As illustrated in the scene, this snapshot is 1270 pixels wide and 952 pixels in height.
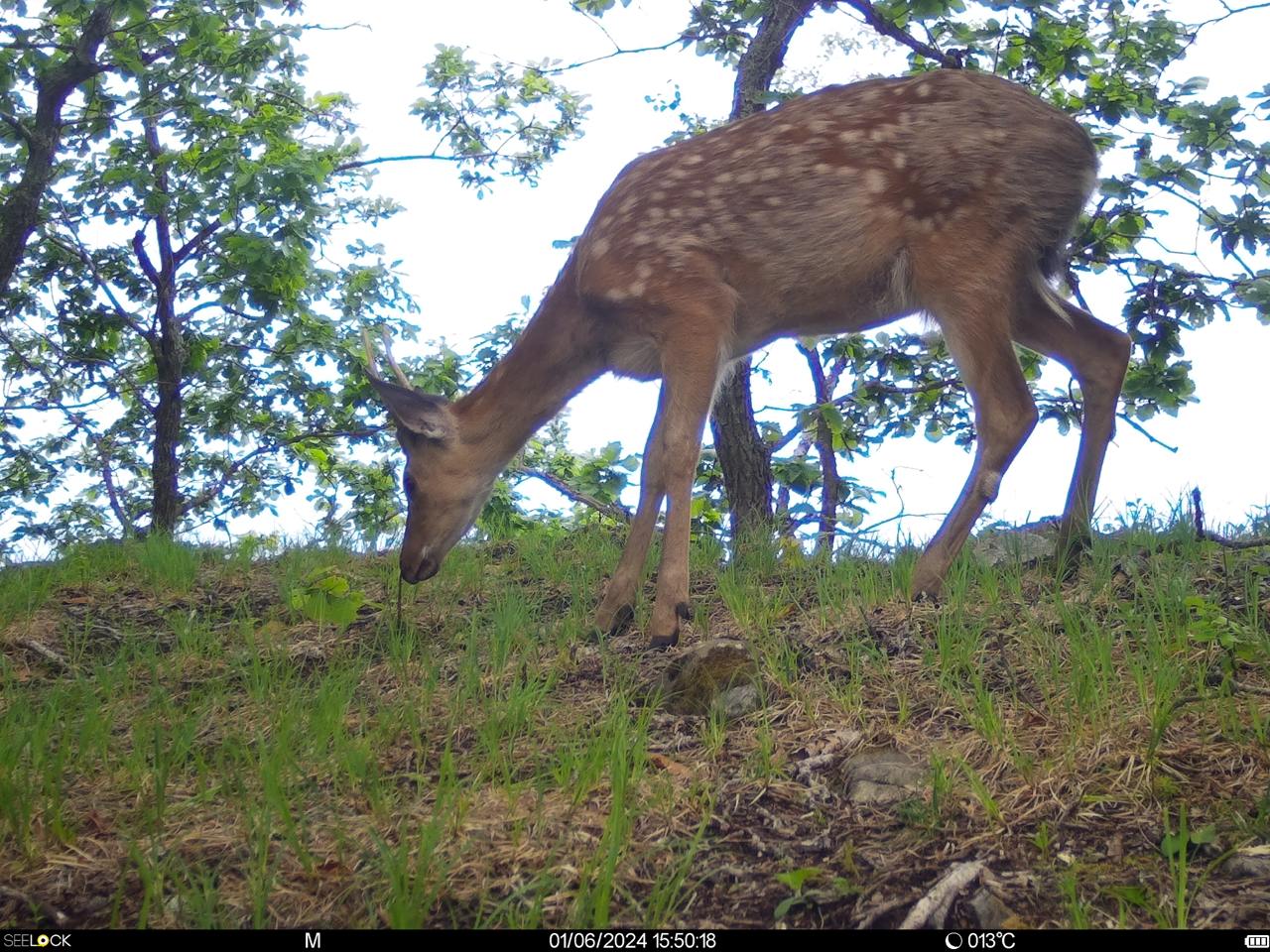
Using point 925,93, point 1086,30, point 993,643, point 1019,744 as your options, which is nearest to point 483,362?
point 1086,30

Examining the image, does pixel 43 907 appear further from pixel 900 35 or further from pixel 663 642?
pixel 900 35

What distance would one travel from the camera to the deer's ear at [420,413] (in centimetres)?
530

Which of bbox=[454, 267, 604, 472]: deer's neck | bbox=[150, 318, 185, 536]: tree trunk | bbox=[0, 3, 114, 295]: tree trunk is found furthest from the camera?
bbox=[150, 318, 185, 536]: tree trunk

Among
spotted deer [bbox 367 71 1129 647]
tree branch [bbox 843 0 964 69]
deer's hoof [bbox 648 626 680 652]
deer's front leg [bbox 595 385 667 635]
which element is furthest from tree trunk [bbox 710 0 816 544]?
deer's hoof [bbox 648 626 680 652]

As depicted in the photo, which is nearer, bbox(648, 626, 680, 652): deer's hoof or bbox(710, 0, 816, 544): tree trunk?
bbox(648, 626, 680, 652): deer's hoof

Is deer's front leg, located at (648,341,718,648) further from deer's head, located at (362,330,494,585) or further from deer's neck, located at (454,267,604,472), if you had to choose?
deer's head, located at (362,330,494,585)

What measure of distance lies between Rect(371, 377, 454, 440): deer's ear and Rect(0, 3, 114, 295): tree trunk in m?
5.21

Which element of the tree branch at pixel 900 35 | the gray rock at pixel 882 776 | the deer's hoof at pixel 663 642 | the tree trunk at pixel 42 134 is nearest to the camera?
the gray rock at pixel 882 776

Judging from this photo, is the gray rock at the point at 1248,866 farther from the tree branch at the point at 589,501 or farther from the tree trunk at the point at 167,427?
the tree trunk at the point at 167,427

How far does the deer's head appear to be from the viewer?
5328 millimetres

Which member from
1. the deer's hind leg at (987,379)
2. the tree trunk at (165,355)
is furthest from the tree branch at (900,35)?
the tree trunk at (165,355)

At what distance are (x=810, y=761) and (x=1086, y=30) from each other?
638 cm

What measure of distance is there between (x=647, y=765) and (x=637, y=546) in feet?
6.26

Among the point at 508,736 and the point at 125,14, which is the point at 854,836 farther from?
the point at 125,14
